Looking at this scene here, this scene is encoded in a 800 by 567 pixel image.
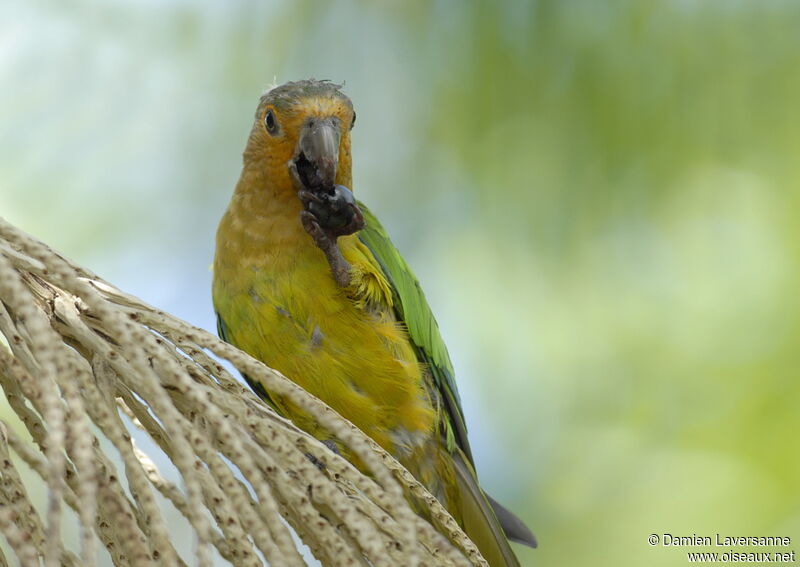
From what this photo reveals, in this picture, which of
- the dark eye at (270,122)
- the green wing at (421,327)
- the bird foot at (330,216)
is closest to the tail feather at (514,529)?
the green wing at (421,327)

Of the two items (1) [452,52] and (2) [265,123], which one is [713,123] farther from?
(2) [265,123]

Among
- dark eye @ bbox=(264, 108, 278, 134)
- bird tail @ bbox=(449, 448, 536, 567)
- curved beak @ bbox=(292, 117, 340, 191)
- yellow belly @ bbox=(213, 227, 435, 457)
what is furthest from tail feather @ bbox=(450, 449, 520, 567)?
dark eye @ bbox=(264, 108, 278, 134)

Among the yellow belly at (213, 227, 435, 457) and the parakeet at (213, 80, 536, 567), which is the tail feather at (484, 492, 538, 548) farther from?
the yellow belly at (213, 227, 435, 457)

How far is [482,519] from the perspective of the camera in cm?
236

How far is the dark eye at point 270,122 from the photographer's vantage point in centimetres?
250

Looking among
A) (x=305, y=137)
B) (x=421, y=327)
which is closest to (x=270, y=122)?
(x=305, y=137)

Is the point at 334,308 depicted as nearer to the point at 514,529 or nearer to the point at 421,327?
the point at 421,327

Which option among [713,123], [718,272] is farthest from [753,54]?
[718,272]

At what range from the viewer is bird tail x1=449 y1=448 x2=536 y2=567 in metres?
2.29

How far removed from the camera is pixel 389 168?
3.58m

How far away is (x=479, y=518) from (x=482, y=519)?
0.04ft

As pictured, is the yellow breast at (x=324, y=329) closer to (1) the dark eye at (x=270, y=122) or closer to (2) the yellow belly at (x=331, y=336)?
(2) the yellow belly at (x=331, y=336)

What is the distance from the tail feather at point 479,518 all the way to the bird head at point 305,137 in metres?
0.90

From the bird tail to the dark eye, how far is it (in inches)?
42.5
